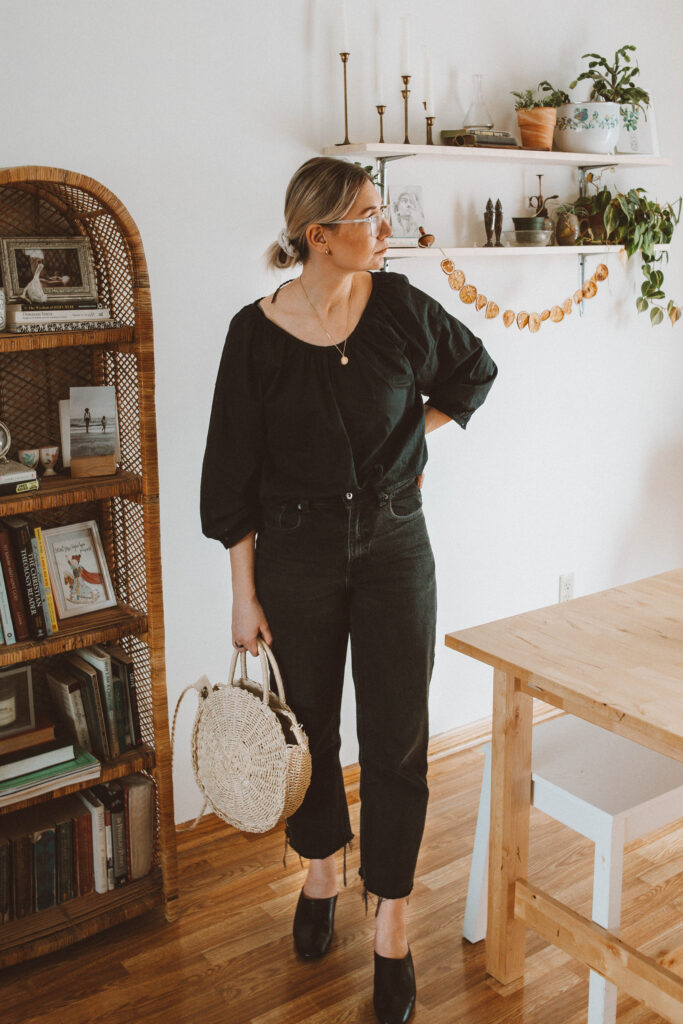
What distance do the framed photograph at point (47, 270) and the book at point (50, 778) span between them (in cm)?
92

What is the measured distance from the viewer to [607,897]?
1700 mm

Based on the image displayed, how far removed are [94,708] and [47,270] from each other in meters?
0.90

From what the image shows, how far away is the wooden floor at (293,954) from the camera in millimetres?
1893

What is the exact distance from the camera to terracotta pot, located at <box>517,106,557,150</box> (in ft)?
8.73

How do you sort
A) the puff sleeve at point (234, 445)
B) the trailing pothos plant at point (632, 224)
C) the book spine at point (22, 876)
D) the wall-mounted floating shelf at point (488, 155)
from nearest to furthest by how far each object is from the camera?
1. the puff sleeve at point (234, 445)
2. the book spine at point (22, 876)
3. the wall-mounted floating shelf at point (488, 155)
4. the trailing pothos plant at point (632, 224)

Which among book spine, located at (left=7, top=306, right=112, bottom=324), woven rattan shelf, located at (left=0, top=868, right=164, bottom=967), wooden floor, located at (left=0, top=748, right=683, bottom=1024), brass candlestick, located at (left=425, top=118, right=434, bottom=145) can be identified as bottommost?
wooden floor, located at (left=0, top=748, right=683, bottom=1024)

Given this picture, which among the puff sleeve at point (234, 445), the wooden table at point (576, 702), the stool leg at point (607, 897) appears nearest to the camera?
the wooden table at point (576, 702)

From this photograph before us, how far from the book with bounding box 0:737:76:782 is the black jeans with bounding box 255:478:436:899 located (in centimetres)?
49

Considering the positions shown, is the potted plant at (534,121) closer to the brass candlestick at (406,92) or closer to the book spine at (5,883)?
the brass candlestick at (406,92)

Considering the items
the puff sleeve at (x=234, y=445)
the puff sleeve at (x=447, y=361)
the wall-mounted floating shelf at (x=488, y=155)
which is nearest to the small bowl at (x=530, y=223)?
the wall-mounted floating shelf at (x=488, y=155)

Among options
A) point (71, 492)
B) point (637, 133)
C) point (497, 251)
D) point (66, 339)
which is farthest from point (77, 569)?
point (637, 133)

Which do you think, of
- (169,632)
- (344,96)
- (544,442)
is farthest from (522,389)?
(169,632)

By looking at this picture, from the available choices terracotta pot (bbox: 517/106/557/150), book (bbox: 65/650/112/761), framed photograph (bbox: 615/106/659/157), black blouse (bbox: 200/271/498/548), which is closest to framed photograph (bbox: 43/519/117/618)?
book (bbox: 65/650/112/761)

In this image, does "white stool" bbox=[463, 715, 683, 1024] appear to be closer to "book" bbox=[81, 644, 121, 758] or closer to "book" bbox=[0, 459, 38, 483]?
"book" bbox=[81, 644, 121, 758]
